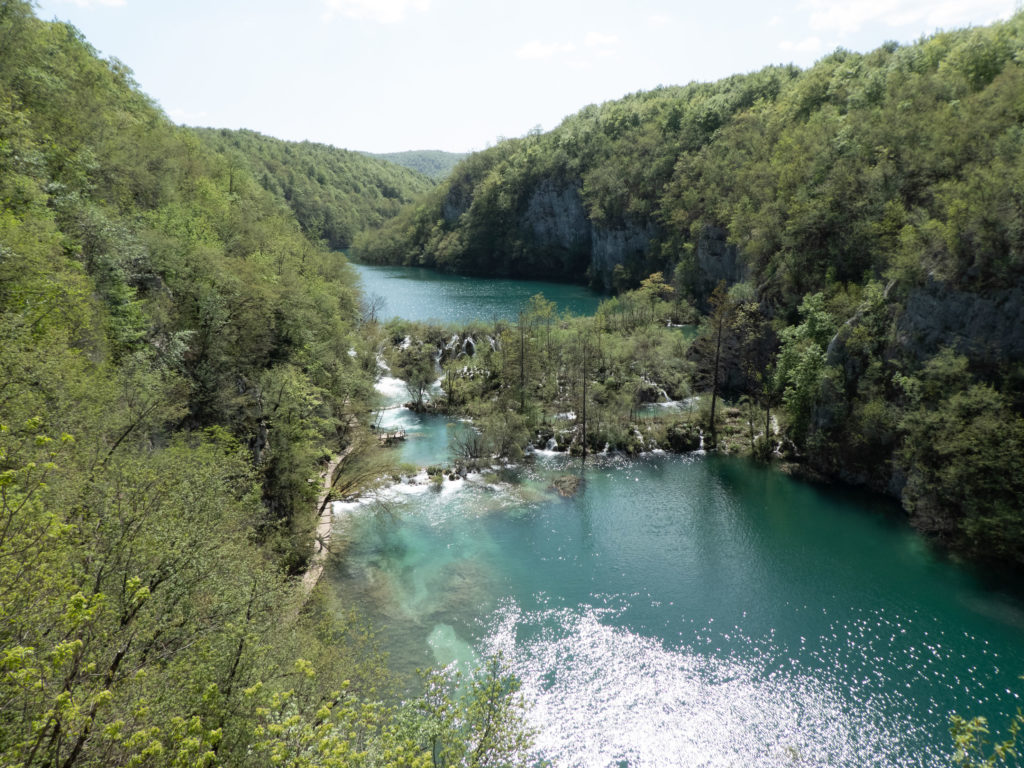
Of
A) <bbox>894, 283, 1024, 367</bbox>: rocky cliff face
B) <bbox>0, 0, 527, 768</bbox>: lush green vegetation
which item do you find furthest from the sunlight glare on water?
<bbox>894, 283, 1024, 367</bbox>: rocky cliff face

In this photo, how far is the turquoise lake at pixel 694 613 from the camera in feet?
66.3

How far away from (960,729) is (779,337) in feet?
143

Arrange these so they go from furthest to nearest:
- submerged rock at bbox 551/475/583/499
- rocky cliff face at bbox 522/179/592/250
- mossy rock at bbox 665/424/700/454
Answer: rocky cliff face at bbox 522/179/592/250 < mossy rock at bbox 665/424/700/454 < submerged rock at bbox 551/475/583/499

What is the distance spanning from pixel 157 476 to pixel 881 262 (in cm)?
4656

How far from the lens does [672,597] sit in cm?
2723

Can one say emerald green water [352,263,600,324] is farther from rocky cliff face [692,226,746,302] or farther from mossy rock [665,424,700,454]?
mossy rock [665,424,700,454]

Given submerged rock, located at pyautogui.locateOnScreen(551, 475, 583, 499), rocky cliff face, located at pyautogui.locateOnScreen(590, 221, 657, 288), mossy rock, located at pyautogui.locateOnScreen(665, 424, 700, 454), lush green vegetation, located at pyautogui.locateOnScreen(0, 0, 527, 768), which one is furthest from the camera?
rocky cliff face, located at pyautogui.locateOnScreen(590, 221, 657, 288)

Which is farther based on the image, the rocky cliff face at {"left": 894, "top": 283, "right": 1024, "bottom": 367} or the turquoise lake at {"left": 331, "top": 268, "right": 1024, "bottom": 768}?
the rocky cliff face at {"left": 894, "top": 283, "right": 1024, "bottom": 367}

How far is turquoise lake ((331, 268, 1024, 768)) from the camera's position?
66.3 ft

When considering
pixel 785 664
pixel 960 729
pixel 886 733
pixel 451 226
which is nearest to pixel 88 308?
pixel 960 729

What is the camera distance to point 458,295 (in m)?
103

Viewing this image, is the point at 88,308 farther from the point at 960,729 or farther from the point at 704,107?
the point at 704,107

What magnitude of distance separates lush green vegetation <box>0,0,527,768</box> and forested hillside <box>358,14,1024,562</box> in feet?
90.1

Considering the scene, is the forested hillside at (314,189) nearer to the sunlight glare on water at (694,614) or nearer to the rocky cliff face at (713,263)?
the rocky cliff face at (713,263)
